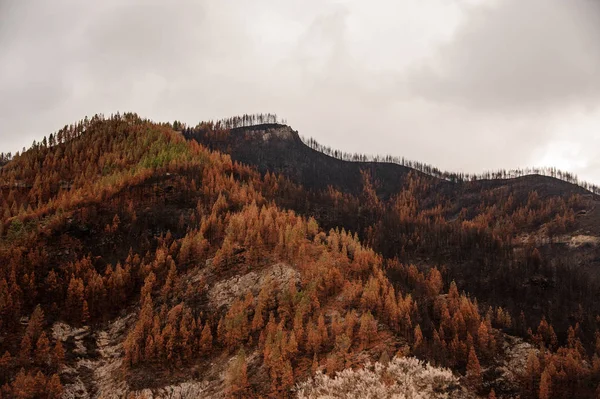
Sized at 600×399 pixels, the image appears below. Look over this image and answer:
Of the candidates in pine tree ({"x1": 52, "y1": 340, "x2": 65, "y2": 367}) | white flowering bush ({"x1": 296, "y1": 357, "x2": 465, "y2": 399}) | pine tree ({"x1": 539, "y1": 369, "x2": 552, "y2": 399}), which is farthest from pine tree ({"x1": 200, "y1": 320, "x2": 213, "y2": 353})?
pine tree ({"x1": 539, "y1": 369, "x2": 552, "y2": 399})

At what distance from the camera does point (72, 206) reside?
153 m

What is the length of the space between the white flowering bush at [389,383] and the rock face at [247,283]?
3526 centimetres

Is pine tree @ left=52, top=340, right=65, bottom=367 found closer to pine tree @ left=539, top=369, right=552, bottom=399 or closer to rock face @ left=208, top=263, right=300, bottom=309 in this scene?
rock face @ left=208, top=263, right=300, bottom=309

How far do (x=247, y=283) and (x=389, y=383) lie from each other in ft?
157

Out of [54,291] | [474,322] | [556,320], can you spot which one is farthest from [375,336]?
[556,320]

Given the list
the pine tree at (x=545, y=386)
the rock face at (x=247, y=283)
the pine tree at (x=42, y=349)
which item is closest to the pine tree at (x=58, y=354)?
the pine tree at (x=42, y=349)

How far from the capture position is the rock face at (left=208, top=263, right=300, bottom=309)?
11728cm

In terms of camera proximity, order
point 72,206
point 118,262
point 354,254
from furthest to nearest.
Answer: point 72,206
point 354,254
point 118,262

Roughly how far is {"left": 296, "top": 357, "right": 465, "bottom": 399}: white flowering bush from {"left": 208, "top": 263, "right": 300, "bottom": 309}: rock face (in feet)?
116

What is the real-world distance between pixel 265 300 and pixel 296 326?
12844mm

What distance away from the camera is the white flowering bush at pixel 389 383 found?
80938 mm

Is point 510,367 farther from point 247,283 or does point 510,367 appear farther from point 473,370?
point 247,283

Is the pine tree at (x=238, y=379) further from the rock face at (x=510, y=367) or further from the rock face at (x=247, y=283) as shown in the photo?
the rock face at (x=510, y=367)

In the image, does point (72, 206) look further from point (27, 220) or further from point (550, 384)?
point (550, 384)
